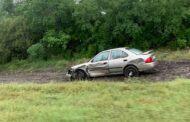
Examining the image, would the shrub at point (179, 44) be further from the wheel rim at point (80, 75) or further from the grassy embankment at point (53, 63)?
the wheel rim at point (80, 75)

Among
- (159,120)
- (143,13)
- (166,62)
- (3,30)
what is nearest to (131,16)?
(143,13)

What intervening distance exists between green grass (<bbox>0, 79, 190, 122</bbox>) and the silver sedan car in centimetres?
520

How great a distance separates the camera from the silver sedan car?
16172 mm

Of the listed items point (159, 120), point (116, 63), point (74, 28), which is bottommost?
point (159, 120)

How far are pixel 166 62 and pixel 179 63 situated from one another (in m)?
0.82

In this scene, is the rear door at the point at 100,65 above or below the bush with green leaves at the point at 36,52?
below

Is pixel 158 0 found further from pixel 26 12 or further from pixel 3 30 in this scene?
pixel 3 30

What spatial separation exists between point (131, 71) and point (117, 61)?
Answer: 83 centimetres

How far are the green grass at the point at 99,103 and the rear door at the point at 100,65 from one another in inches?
221

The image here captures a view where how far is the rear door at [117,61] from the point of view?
653 inches

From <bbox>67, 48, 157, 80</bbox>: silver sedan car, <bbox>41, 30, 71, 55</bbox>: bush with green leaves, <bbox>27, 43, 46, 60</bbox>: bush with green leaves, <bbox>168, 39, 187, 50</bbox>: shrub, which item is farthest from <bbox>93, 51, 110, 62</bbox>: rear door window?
<bbox>27, 43, 46, 60</bbox>: bush with green leaves

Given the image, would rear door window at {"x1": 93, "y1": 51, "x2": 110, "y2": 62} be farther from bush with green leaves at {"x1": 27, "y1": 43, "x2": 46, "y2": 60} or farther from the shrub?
bush with green leaves at {"x1": 27, "y1": 43, "x2": 46, "y2": 60}

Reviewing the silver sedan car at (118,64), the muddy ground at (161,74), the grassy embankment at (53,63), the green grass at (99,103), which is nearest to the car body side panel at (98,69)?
the silver sedan car at (118,64)

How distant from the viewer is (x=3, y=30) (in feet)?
85.8
